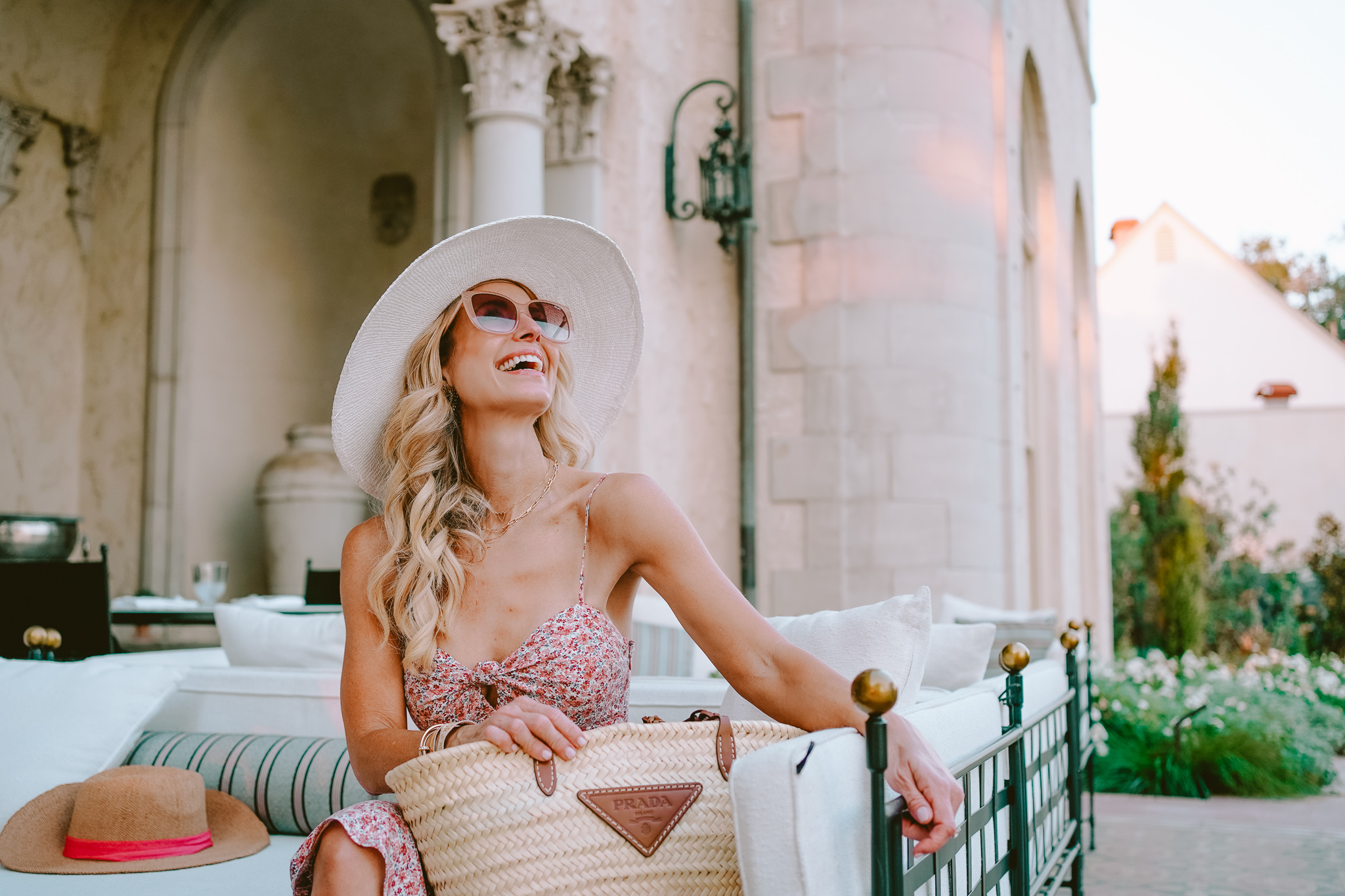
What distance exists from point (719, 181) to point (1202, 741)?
15.0 feet

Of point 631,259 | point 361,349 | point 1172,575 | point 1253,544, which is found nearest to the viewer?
point 361,349

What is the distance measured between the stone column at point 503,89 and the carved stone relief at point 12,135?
3.57 meters

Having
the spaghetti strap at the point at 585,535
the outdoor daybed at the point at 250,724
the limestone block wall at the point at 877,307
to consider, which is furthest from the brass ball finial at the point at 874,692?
the limestone block wall at the point at 877,307

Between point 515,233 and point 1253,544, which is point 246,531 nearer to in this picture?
point 515,233

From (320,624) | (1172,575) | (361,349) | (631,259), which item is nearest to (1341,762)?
(1172,575)

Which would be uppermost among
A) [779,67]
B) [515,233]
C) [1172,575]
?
[779,67]

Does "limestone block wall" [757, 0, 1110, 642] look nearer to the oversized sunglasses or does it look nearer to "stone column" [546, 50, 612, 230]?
"stone column" [546, 50, 612, 230]

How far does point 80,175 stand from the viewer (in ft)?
26.9

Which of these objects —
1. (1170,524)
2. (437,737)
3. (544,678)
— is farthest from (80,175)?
(1170,524)

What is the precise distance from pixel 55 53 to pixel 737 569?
608 centimetres

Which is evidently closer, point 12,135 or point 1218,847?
point 1218,847

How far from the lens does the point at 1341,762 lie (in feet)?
27.5

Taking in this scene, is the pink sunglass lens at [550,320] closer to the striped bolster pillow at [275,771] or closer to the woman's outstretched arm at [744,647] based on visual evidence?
the woman's outstretched arm at [744,647]

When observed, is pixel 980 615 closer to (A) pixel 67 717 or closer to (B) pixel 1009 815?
(B) pixel 1009 815
